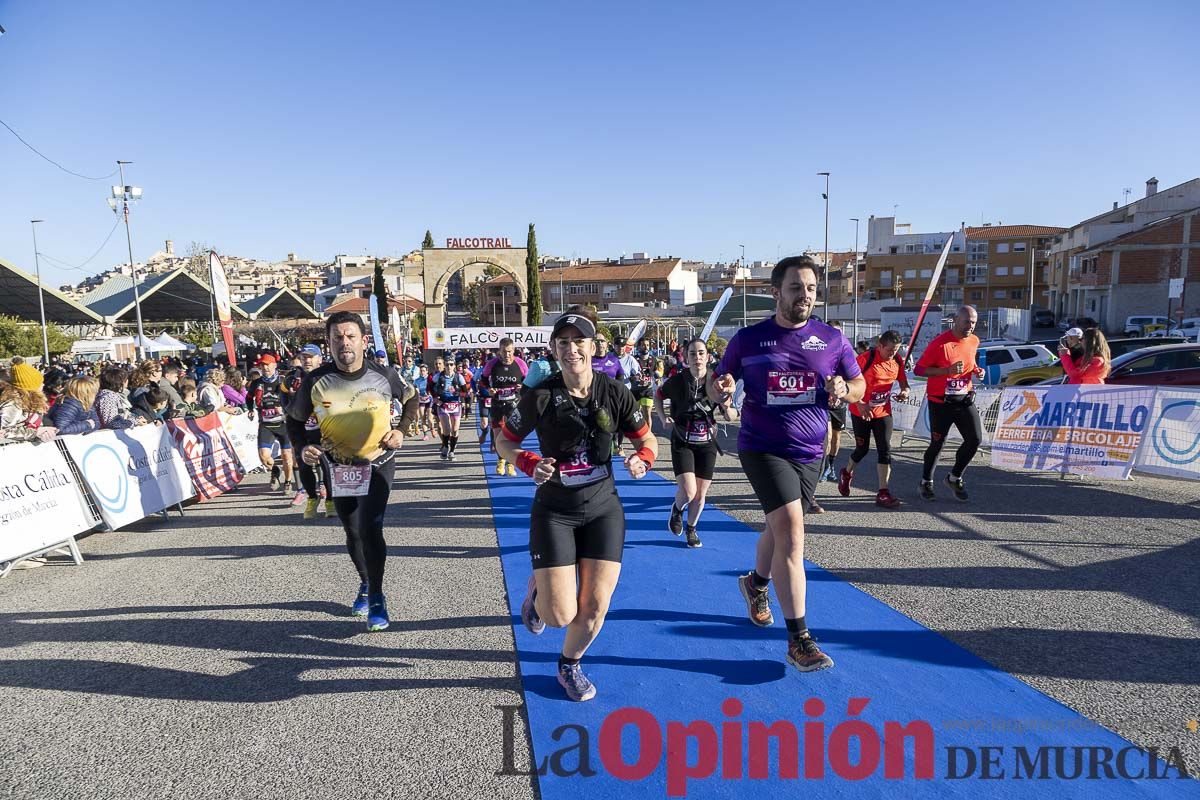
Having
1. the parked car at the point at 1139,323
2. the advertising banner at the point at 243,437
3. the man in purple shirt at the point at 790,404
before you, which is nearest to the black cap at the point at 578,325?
the man in purple shirt at the point at 790,404

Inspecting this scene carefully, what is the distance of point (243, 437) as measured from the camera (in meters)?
10.9

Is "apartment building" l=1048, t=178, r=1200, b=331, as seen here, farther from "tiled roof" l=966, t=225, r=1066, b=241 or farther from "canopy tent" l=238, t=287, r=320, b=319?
"canopy tent" l=238, t=287, r=320, b=319

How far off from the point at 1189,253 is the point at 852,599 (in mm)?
55327

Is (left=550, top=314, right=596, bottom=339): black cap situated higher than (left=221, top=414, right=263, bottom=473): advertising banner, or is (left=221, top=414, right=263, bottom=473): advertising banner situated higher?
(left=550, top=314, right=596, bottom=339): black cap

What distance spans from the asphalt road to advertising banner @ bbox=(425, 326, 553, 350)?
17888 millimetres

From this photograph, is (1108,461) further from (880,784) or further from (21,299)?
(21,299)

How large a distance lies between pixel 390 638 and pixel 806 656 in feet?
8.52

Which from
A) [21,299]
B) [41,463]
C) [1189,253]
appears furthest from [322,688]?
[1189,253]

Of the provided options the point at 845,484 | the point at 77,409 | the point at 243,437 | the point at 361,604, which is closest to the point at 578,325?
the point at 361,604

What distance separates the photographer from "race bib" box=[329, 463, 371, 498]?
4602 mm

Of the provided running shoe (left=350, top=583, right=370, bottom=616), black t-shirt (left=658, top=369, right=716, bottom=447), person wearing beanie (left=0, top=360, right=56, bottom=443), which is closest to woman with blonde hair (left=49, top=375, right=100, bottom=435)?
person wearing beanie (left=0, top=360, right=56, bottom=443)

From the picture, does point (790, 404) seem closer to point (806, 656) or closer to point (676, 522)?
point (806, 656)

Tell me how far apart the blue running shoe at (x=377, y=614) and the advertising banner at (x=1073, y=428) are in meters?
8.61

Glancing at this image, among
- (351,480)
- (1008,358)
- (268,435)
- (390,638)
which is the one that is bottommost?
(390,638)
